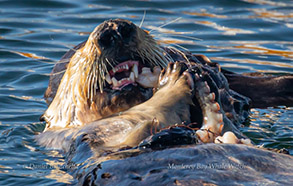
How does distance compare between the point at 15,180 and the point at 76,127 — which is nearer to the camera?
the point at 15,180

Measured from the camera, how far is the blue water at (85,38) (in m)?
4.56

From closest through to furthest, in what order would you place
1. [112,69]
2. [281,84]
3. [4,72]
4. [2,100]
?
[112,69] < [281,84] < [2,100] < [4,72]

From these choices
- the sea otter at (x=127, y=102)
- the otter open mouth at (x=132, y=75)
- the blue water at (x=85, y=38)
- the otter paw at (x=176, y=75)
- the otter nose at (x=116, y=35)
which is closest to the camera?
the sea otter at (x=127, y=102)

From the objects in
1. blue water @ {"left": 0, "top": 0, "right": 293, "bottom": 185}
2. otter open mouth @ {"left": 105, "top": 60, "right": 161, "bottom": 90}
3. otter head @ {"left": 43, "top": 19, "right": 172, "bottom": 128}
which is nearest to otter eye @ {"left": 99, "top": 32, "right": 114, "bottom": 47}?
otter head @ {"left": 43, "top": 19, "right": 172, "bottom": 128}

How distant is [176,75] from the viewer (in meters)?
4.01

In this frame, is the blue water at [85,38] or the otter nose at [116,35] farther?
the blue water at [85,38]

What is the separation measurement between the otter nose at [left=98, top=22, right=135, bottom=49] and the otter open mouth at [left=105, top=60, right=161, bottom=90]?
0.54 ft

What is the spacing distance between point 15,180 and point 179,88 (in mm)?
1208

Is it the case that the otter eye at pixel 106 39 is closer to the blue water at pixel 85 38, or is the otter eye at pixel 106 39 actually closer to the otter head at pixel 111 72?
the otter head at pixel 111 72

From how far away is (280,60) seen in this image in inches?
314

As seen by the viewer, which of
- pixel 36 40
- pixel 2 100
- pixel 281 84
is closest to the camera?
pixel 281 84

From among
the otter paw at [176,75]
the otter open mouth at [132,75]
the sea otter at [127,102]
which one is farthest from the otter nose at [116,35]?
Result: the otter paw at [176,75]

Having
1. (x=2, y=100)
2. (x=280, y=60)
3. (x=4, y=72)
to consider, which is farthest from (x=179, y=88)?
(x=280, y=60)

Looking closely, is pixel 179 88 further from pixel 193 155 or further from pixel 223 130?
pixel 193 155
